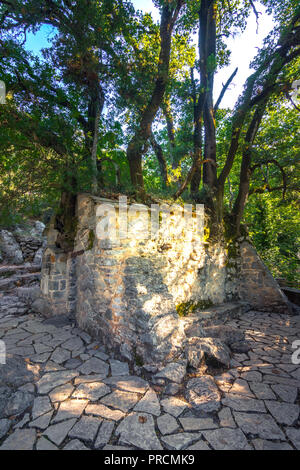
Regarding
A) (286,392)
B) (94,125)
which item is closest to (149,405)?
(286,392)

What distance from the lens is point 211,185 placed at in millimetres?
5902

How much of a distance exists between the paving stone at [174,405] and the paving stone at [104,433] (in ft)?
1.86

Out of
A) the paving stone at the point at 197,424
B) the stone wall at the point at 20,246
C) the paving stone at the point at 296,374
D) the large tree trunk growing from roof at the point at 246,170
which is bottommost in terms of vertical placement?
the paving stone at the point at 296,374

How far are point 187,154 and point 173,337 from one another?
17.7ft

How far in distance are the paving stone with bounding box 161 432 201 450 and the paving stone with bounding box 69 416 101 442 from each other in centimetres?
61

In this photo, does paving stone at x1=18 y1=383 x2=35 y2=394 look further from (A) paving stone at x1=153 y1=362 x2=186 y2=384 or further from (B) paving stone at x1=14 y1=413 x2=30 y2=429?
(A) paving stone at x1=153 y1=362 x2=186 y2=384

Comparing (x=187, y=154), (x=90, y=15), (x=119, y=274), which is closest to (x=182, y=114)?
(x=187, y=154)

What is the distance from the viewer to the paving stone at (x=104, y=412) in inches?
78.8

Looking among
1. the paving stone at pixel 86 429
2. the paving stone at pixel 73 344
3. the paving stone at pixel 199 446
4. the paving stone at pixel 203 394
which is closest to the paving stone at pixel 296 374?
the paving stone at pixel 203 394

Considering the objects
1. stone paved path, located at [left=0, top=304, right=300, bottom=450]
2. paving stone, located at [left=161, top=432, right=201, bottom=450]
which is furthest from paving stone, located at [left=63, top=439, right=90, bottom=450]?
paving stone, located at [left=161, top=432, right=201, bottom=450]

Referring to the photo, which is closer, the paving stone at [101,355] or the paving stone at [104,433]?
the paving stone at [104,433]

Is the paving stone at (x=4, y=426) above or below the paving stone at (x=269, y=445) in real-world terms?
below

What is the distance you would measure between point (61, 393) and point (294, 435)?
234cm

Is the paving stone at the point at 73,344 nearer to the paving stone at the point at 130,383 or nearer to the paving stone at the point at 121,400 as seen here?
the paving stone at the point at 130,383
